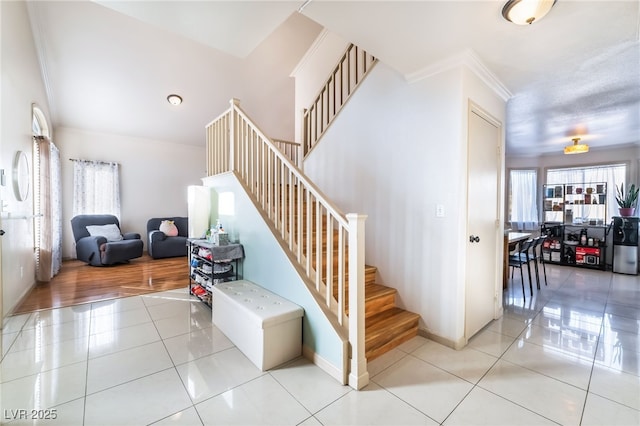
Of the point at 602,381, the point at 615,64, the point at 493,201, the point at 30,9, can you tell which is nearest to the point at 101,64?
the point at 30,9

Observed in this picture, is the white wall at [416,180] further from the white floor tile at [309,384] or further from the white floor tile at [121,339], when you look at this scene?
the white floor tile at [121,339]

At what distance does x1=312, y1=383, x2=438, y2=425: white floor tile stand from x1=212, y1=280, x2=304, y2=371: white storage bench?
607 millimetres

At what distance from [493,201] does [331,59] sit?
138 inches

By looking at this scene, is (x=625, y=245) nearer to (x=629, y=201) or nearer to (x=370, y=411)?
(x=629, y=201)

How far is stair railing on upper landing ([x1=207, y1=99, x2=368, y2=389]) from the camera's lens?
1933mm

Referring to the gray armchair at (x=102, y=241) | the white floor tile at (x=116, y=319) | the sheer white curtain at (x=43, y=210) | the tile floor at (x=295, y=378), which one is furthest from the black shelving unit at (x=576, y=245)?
the sheer white curtain at (x=43, y=210)

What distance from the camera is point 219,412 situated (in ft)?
5.46

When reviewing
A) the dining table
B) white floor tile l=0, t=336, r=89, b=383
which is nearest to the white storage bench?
white floor tile l=0, t=336, r=89, b=383

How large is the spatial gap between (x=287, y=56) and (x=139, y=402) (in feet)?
19.6

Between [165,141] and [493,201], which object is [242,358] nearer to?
[493,201]

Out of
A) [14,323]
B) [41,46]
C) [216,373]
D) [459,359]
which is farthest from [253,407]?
[41,46]

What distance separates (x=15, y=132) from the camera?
312cm

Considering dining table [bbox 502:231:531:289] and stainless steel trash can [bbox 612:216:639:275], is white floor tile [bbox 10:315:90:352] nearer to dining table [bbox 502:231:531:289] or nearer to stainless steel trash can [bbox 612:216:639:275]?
dining table [bbox 502:231:531:289]

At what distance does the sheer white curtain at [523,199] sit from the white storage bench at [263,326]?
7161 millimetres
